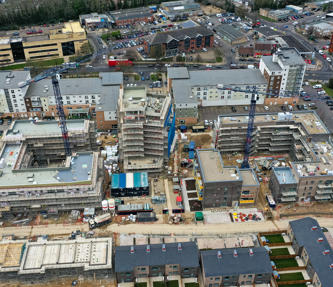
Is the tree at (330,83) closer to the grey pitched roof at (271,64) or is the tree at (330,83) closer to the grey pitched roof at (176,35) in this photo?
the grey pitched roof at (271,64)

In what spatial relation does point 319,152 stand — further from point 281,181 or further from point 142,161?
point 142,161

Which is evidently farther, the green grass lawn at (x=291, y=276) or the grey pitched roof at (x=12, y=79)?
the grey pitched roof at (x=12, y=79)

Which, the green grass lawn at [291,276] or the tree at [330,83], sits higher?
the tree at [330,83]

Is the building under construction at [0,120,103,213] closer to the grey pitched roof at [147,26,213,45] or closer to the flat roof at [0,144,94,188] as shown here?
the flat roof at [0,144,94,188]

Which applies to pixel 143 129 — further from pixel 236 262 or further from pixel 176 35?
pixel 176 35

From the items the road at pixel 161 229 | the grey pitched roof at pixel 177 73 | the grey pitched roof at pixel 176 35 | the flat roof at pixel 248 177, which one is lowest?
the road at pixel 161 229

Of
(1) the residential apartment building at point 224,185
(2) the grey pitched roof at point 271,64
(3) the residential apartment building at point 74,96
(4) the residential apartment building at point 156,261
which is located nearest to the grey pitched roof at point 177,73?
(3) the residential apartment building at point 74,96

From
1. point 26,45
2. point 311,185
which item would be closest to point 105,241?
point 311,185

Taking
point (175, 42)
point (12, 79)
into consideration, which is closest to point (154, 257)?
point (12, 79)
